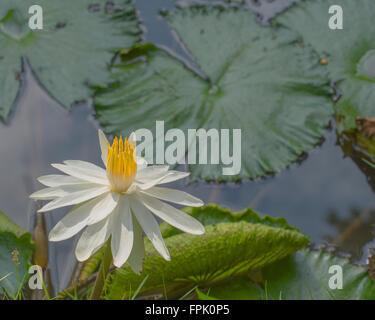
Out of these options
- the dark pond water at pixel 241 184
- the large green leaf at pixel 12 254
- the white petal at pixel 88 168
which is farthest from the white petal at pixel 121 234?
the dark pond water at pixel 241 184

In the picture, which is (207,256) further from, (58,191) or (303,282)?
(58,191)

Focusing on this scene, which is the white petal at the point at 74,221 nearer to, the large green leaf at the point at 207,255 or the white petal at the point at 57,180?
the white petal at the point at 57,180

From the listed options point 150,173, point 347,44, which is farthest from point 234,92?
point 150,173

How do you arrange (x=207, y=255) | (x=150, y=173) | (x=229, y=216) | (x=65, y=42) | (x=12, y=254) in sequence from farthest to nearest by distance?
(x=65, y=42), (x=229, y=216), (x=12, y=254), (x=207, y=255), (x=150, y=173)

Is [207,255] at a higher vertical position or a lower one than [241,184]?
lower

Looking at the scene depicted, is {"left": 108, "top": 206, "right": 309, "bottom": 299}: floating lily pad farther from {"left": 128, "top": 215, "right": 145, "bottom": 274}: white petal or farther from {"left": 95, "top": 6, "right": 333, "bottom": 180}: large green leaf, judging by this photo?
{"left": 95, "top": 6, "right": 333, "bottom": 180}: large green leaf
